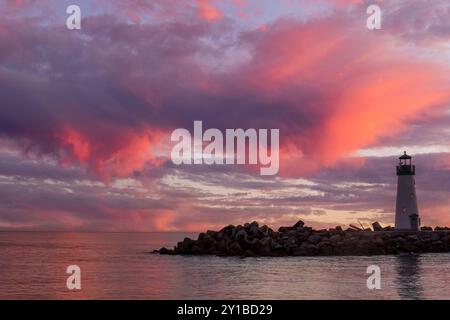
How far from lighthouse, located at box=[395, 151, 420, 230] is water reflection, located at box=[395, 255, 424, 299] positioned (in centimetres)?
622

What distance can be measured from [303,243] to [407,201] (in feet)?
36.0

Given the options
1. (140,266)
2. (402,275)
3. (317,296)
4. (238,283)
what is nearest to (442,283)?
(402,275)

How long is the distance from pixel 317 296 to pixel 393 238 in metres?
28.7

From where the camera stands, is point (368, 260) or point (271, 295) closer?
point (271, 295)

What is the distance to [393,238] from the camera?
5512cm

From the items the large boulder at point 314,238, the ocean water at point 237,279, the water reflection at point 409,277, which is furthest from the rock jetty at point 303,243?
the water reflection at point 409,277

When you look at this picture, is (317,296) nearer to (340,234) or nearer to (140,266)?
(140,266)

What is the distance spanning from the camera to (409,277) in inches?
1401

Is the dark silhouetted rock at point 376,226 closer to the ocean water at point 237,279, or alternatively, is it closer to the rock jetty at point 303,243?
the rock jetty at point 303,243

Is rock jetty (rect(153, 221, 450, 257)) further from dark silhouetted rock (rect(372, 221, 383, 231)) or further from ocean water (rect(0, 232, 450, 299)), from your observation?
dark silhouetted rock (rect(372, 221, 383, 231))

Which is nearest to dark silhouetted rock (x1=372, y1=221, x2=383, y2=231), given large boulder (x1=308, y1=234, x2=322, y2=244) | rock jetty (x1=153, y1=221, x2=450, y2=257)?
rock jetty (x1=153, y1=221, x2=450, y2=257)

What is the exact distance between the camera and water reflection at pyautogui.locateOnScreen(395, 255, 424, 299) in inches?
1150

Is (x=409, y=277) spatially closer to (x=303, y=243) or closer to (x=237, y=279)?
(x=237, y=279)

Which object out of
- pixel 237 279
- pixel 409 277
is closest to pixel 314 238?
pixel 409 277
